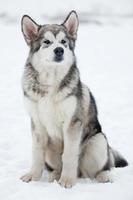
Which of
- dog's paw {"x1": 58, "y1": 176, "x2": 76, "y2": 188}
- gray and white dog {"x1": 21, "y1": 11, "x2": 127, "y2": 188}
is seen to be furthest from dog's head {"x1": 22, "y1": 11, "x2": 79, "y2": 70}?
dog's paw {"x1": 58, "y1": 176, "x2": 76, "y2": 188}

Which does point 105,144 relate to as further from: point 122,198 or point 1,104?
point 1,104

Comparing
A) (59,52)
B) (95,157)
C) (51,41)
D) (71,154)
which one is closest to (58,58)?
(59,52)

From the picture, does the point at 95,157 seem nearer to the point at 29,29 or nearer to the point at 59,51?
the point at 59,51

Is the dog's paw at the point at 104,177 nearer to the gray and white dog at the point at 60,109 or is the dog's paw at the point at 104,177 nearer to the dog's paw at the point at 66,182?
the gray and white dog at the point at 60,109

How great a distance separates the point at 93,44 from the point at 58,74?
44.1ft

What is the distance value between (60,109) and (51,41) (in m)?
0.67

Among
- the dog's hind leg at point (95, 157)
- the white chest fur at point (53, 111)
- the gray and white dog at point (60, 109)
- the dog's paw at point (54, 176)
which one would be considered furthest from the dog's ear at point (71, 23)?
the dog's paw at point (54, 176)

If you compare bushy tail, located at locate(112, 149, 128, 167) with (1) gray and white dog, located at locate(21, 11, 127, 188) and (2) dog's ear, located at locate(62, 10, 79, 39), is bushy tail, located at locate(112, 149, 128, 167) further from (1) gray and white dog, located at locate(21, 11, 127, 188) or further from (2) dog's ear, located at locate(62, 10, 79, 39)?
(2) dog's ear, located at locate(62, 10, 79, 39)

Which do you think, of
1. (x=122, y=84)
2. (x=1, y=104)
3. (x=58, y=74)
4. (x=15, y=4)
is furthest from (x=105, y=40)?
(x=58, y=74)

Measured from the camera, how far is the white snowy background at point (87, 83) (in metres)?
4.46

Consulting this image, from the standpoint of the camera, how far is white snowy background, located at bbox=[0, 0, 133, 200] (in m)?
4.46

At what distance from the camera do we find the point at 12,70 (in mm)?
13008

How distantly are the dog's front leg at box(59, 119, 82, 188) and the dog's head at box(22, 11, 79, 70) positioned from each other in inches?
25.7

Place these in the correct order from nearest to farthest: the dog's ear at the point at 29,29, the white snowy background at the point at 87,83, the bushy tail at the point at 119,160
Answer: the white snowy background at the point at 87,83 → the dog's ear at the point at 29,29 → the bushy tail at the point at 119,160
